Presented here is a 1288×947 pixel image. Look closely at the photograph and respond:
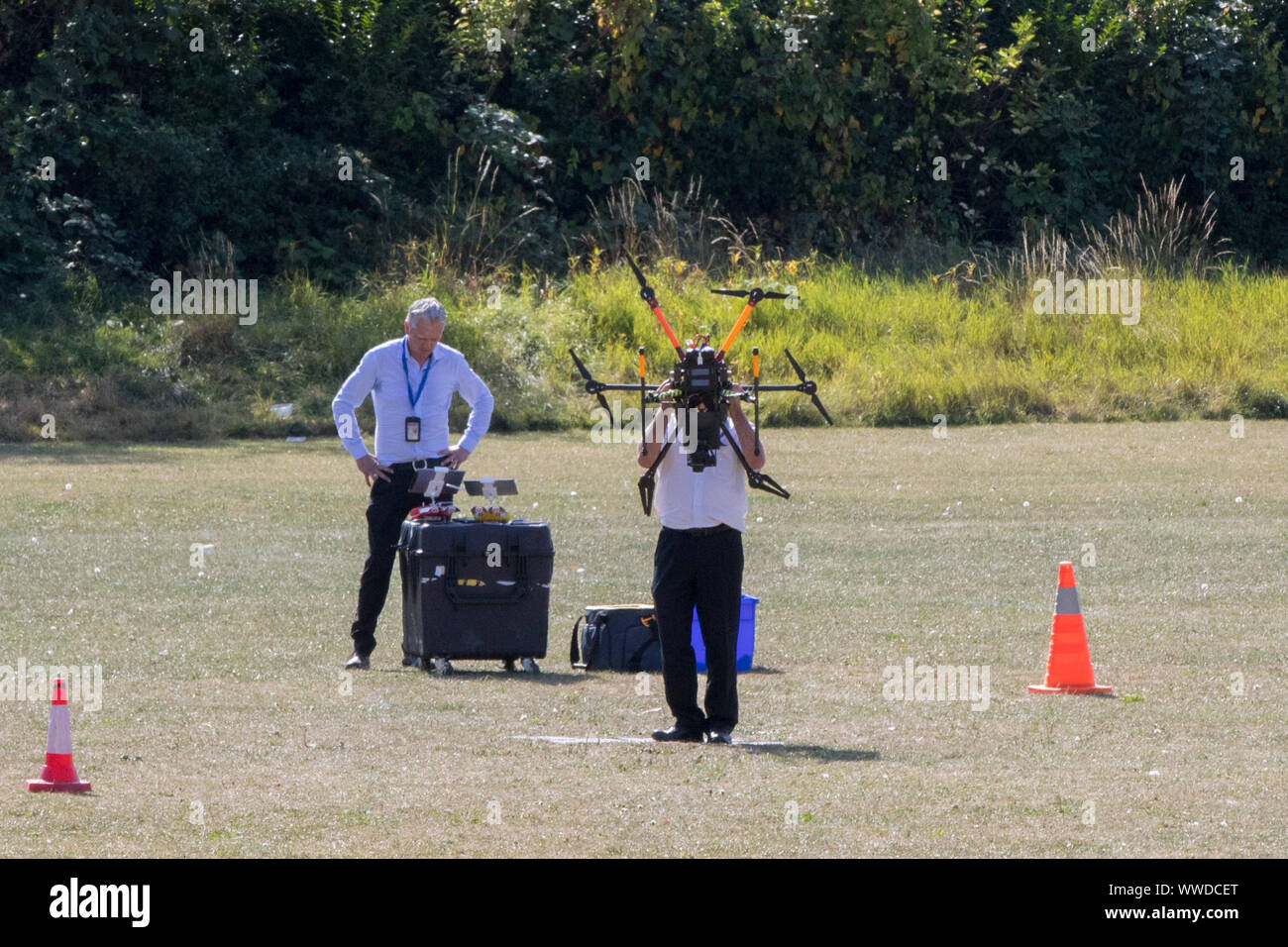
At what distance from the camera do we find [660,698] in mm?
10727

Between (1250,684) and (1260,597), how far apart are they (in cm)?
380

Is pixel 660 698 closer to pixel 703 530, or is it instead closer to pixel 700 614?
pixel 700 614

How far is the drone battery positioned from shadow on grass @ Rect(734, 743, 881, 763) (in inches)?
96.7

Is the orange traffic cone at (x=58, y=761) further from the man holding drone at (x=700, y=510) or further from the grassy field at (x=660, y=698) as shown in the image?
the man holding drone at (x=700, y=510)

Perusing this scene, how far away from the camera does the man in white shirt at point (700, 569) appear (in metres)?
9.19

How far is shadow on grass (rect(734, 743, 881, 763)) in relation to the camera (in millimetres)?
8945

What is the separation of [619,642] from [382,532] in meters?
1.51
